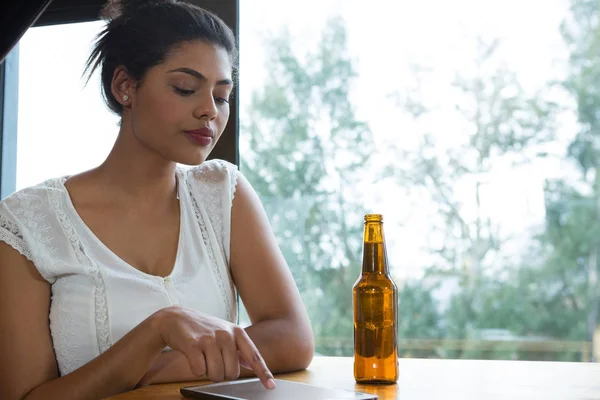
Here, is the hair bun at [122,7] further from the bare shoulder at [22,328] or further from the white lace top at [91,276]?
Result: the bare shoulder at [22,328]

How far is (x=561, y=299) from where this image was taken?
7.98ft

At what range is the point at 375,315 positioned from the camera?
1062mm

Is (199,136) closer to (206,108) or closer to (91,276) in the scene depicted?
(206,108)

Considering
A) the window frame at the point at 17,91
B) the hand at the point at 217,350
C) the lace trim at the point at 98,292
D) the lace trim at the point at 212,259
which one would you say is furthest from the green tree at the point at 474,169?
the hand at the point at 217,350

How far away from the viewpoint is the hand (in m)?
0.95

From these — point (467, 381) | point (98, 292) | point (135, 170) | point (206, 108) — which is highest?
point (206, 108)

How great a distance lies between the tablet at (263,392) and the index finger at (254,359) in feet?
0.04

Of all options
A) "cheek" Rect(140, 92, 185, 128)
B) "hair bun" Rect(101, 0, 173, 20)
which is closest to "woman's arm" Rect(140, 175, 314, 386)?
"cheek" Rect(140, 92, 185, 128)

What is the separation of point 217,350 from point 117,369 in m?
0.22

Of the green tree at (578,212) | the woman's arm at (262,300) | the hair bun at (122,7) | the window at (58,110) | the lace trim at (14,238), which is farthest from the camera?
the green tree at (578,212)

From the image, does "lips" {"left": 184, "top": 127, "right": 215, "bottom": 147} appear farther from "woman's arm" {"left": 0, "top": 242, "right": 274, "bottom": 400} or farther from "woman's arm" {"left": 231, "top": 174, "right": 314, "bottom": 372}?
"woman's arm" {"left": 0, "top": 242, "right": 274, "bottom": 400}

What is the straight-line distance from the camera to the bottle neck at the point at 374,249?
106 centimetres

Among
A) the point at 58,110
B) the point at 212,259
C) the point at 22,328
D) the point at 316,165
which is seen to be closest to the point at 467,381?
the point at 212,259

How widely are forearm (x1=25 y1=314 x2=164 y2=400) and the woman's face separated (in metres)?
0.41
